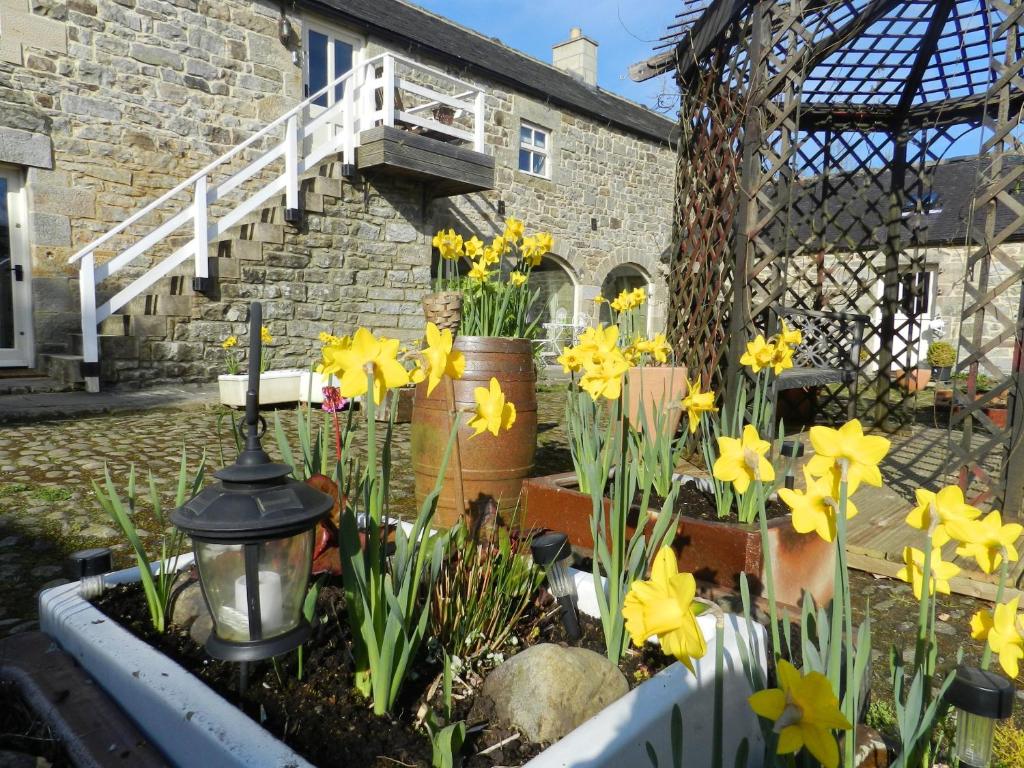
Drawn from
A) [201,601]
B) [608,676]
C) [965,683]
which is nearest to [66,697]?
[201,601]

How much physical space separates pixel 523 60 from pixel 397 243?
5443 millimetres

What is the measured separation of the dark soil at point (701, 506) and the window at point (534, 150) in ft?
28.1

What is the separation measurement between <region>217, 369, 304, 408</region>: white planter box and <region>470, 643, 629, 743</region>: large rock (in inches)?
175

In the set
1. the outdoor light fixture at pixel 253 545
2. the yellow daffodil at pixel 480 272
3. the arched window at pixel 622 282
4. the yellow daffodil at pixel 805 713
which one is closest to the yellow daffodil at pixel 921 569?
the yellow daffodil at pixel 805 713

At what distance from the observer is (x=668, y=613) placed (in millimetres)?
775

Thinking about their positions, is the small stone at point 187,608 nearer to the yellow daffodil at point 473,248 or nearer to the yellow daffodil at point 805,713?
the yellow daffodil at point 805,713

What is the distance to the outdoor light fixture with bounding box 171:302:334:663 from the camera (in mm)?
984

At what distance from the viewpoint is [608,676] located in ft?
3.97

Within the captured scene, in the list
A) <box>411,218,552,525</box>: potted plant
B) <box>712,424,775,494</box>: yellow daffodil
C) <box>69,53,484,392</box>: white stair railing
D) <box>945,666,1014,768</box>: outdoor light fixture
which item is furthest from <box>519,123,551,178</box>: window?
<box>945,666,1014,768</box>: outdoor light fixture

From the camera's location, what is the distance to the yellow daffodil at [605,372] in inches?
64.1

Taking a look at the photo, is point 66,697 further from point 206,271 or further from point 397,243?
point 397,243

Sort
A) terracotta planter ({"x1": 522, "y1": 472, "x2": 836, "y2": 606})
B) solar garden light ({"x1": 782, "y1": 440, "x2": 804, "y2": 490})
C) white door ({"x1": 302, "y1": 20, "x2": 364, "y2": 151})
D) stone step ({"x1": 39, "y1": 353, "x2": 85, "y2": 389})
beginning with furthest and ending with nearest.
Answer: white door ({"x1": 302, "y1": 20, "x2": 364, "y2": 151}), stone step ({"x1": 39, "y1": 353, "x2": 85, "y2": 389}), solar garden light ({"x1": 782, "y1": 440, "x2": 804, "y2": 490}), terracotta planter ({"x1": 522, "y1": 472, "x2": 836, "y2": 606})

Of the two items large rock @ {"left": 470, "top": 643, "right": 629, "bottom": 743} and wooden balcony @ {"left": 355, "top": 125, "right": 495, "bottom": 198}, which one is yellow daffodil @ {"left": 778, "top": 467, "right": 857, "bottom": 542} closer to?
large rock @ {"left": 470, "top": 643, "right": 629, "bottom": 743}

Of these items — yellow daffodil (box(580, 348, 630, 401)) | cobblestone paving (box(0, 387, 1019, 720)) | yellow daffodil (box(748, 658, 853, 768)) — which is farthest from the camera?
→ cobblestone paving (box(0, 387, 1019, 720))
